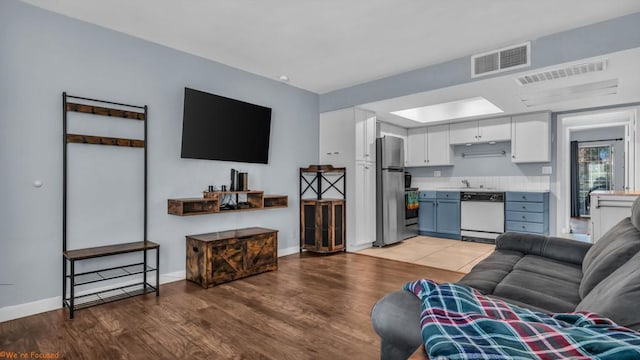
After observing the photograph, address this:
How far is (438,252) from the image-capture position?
4.68 metres

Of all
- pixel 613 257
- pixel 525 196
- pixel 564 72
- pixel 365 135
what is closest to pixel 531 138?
pixel 525 196

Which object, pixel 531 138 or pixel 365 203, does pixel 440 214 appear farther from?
pixel 531 138

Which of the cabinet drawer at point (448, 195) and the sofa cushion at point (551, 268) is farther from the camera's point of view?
the cabinet drawer at point (448, 195)

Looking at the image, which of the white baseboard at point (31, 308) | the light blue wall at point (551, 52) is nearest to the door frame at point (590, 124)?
the light blue wall at point (551, 52)

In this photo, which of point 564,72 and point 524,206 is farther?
point 524,206

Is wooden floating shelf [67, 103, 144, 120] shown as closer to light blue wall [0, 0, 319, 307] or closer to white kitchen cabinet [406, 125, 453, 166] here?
light blue wall [0, 0, 319, 307]

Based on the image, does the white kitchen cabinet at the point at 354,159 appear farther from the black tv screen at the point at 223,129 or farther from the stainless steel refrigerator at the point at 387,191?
the black tv screen at the point at 223,129

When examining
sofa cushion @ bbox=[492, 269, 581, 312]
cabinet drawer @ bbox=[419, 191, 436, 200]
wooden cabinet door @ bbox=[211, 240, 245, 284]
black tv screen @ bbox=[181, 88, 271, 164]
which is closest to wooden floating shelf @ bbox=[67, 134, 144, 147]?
black tv screen @ bbox=[181, 88, 271, 164]

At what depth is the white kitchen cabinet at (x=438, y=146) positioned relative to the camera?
6090mm

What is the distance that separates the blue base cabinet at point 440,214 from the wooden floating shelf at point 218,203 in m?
2.91

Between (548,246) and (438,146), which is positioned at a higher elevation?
(438,146)

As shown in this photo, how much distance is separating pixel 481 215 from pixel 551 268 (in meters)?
3.53

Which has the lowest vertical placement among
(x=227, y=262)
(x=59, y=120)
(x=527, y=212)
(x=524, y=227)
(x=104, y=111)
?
(x=227, y=262)

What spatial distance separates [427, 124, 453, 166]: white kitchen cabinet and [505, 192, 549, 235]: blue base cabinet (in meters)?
1.30
